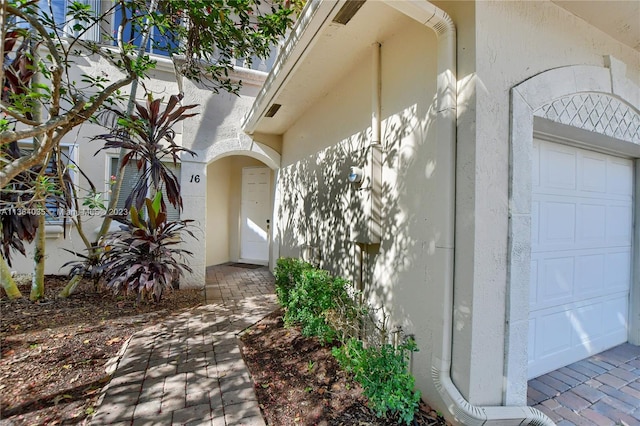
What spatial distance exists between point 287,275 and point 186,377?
1852 millimetres

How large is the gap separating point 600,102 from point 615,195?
154 cm

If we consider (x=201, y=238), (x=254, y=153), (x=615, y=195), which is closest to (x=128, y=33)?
(x=254, y=153)

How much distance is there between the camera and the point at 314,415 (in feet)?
7.72

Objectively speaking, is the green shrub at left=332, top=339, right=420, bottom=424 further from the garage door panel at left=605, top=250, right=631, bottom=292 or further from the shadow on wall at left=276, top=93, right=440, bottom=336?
the garage door panel at left=605, top=250, right=631, bottom=292

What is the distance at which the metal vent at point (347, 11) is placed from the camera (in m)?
2.55

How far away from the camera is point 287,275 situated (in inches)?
170

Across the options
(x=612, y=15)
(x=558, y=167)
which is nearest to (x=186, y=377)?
(x=558, y=167)

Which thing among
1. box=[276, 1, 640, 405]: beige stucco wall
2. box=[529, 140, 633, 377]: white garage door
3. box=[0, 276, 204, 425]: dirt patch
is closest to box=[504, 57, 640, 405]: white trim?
box=[276, 1, 640, 405]: beige stucco wall

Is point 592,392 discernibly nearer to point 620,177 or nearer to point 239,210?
point 620,177

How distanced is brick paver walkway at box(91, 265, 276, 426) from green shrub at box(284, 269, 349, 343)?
859 millimetres

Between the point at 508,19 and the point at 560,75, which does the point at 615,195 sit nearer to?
the point at 560,75

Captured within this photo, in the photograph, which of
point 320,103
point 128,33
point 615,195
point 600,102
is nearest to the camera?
point 600,102

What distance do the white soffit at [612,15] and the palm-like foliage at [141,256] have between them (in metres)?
5.57

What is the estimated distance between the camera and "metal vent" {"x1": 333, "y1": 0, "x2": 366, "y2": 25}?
255cm
